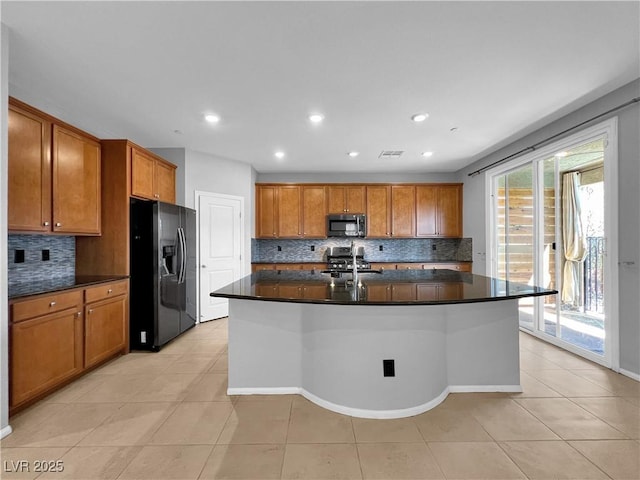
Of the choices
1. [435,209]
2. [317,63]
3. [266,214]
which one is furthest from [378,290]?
[435,209]

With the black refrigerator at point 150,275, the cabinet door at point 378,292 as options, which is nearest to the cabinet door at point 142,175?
the black refrigerator at point 150,275

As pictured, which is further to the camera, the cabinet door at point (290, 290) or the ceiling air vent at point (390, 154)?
the ceiling air vent at point (390, 154)

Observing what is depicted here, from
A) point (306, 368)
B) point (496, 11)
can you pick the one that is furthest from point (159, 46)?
point (306, 368)

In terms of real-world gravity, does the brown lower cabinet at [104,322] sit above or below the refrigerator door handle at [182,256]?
below

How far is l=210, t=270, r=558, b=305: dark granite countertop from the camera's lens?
6.11 ft

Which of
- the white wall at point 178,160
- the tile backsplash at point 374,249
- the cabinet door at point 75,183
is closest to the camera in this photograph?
the cabinet door at point 75,183

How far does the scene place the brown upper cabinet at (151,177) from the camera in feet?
11.2

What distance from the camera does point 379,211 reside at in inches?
224

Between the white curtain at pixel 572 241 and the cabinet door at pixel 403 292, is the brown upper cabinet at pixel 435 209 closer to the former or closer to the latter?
the white curtain at pixel 572 241

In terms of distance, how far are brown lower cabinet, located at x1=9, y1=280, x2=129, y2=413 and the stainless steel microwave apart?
334 cm

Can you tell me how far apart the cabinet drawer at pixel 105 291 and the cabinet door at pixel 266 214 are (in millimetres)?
2645

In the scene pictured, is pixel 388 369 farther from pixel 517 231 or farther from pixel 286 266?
pixel 286 266

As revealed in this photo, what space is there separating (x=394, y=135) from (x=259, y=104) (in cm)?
173

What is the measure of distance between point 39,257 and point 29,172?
0.85 metres
